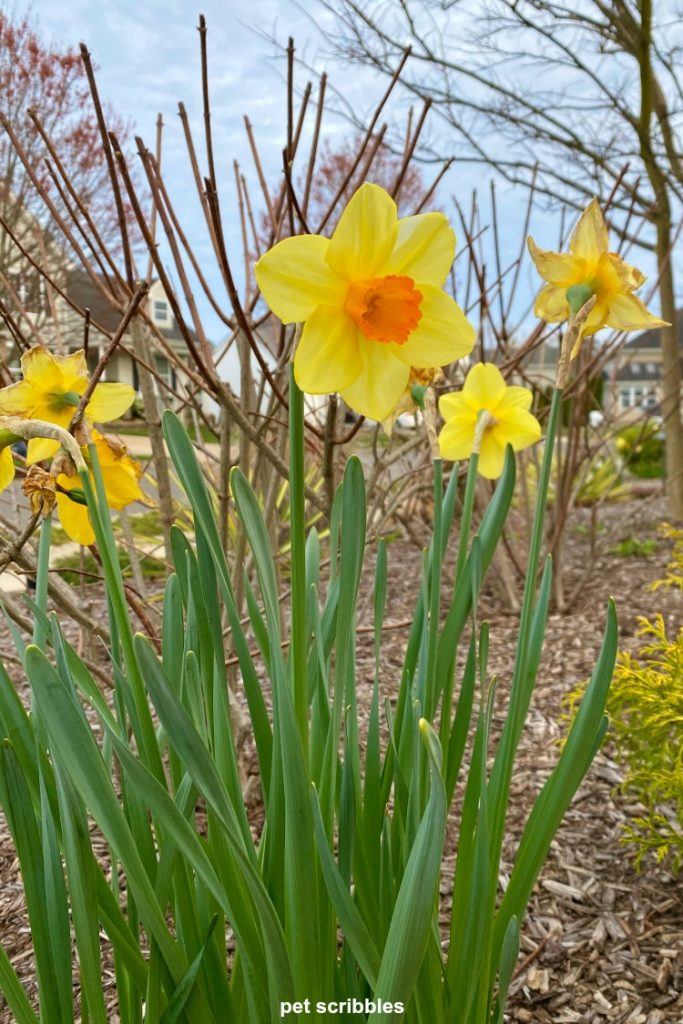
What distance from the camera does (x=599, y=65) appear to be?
616 cm

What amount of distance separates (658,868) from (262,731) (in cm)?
143

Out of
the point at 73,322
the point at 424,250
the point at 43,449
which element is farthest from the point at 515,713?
the point at 73,322

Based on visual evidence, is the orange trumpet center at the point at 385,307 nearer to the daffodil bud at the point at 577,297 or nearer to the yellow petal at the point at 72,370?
the daffodil bud at the point at 577,297

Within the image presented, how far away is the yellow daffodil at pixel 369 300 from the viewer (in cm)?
76

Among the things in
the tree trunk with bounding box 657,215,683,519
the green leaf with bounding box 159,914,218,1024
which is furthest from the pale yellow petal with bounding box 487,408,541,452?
the tree trunk with bounding box 657,215,683,519

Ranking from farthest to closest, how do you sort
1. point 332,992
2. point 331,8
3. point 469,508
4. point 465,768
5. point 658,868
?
point 331,8, point 465,768, point 658,868, point 469,508, point 332,992

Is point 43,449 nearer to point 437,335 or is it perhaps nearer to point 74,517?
point 74,517

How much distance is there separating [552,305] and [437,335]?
31 cm

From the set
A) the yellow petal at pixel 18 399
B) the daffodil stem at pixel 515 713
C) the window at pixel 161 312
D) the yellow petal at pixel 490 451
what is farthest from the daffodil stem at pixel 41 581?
the window at pixel 161 312

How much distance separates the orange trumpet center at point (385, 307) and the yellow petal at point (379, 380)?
0.03 meters

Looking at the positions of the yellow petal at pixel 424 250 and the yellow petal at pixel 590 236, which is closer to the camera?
the yellow petal at pixel 424 250

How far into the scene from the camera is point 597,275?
3.28ft

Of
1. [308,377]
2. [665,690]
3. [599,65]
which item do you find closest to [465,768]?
[665,690]

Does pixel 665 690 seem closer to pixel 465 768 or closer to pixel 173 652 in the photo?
pixel 465 768
